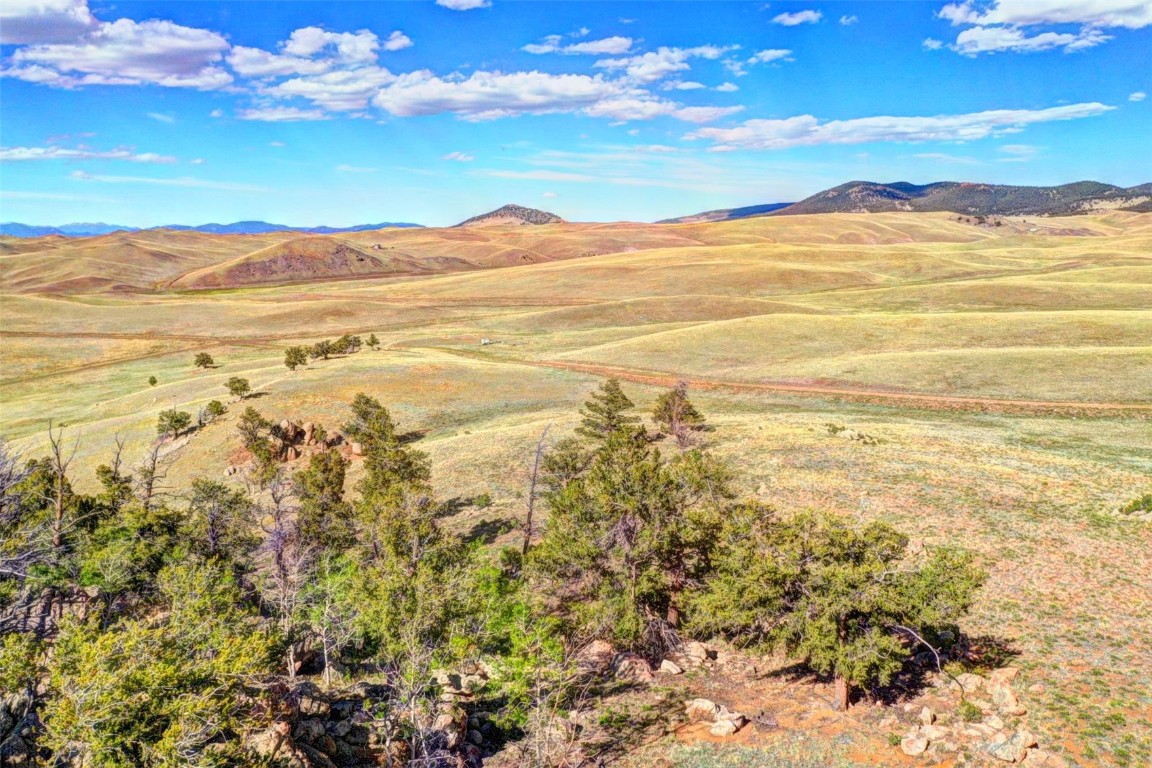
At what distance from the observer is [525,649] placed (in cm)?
2875

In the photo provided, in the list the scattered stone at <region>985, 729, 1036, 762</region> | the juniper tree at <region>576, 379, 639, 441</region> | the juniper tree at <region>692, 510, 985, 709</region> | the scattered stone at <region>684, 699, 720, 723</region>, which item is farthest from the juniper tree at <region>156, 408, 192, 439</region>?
the scattered stone at <region>985, 729, 1036, 762</region>

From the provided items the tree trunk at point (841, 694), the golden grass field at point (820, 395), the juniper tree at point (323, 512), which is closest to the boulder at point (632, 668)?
the tree trunk at point (841, 694)

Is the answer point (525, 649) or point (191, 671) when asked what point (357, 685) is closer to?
point (525, 649)

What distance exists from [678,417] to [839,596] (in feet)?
101

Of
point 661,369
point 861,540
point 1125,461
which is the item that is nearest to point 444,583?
point 861,540

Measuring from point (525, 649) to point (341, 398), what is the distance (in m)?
49.5

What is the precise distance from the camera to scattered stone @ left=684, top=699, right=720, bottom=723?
24172 millimetres

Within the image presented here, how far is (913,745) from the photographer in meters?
21.3

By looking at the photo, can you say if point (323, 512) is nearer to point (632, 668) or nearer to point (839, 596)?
point (632, 668)

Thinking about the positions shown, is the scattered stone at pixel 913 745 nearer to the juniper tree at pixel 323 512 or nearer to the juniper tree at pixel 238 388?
the juniper tree at pixel 323 512

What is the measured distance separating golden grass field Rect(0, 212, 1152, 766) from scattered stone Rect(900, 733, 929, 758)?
3.71 metres

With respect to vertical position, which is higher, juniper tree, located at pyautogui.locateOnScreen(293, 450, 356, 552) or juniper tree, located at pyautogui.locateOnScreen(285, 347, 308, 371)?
juniper tree, located at pyautogui.locateOnScreen(285, 347, 308, 371)

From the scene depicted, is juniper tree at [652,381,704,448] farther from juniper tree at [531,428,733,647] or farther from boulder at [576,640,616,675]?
boulder at [576,640,616,675]

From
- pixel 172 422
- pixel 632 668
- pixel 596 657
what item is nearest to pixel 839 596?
pixel 632 668
